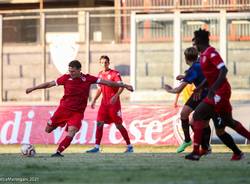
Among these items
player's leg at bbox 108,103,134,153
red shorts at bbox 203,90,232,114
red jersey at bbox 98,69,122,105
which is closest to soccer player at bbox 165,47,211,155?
red shorts at bbox 203,90,232,114

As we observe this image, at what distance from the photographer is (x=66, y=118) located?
640 inches

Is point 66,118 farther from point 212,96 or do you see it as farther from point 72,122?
point 212,96

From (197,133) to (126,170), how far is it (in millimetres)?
2579

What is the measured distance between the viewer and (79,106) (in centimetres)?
1638

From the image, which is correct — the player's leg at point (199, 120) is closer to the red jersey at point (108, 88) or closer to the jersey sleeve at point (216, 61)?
the jersey sleeve at point (216, 61)

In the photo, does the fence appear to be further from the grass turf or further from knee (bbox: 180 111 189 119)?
the grass turf

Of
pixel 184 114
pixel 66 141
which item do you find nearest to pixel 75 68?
pixel 66 141

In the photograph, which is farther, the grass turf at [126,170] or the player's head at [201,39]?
the player's head at [201,39]

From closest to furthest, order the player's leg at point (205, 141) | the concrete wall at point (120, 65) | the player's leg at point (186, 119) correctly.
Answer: the player's leg at point (205, 141)
the player's leg at point (186, 119)
the concrete wall at point (120, 65)

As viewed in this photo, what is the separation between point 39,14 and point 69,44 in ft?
4.18

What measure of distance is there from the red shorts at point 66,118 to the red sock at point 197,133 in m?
2.92

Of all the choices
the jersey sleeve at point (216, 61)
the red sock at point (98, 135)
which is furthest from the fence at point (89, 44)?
the jersey sleeve at point (216, 61)

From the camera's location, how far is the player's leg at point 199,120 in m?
13.6

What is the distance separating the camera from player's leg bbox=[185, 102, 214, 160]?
1361cm
